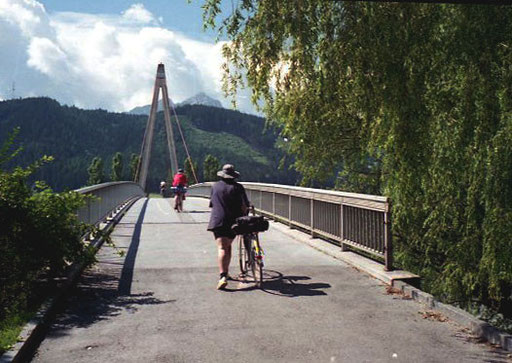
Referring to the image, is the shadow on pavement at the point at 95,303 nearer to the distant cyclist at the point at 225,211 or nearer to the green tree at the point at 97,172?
the distant cyclist at the point at 225,211

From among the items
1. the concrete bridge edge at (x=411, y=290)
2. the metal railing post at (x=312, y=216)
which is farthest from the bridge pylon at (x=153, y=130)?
the concrete bridge edge at (x=411, y=290)

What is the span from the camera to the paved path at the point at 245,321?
4883mm

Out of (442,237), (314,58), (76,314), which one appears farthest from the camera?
(442,237)

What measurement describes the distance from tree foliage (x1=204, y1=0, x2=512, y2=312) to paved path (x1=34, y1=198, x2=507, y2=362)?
4.52 feet

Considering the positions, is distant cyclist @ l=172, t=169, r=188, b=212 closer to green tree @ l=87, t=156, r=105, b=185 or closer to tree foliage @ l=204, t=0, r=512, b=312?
tree foliage @ l=204, t=0, r=512, b=312

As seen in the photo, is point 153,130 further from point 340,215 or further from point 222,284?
point 222,284

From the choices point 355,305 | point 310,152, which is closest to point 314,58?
point 355,305

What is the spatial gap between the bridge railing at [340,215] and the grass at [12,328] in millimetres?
5075

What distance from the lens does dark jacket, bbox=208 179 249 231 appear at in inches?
310

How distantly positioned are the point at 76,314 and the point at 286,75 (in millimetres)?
4539

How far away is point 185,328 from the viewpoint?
567 cm

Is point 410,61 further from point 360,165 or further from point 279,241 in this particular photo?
point 360,165

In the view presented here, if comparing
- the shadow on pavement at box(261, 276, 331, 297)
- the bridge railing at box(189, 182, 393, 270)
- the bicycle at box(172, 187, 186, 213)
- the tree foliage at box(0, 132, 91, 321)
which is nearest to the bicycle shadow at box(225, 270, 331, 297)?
the shadow on pavement at box(261, 276, 331, 297)

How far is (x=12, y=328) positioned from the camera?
5207mm
